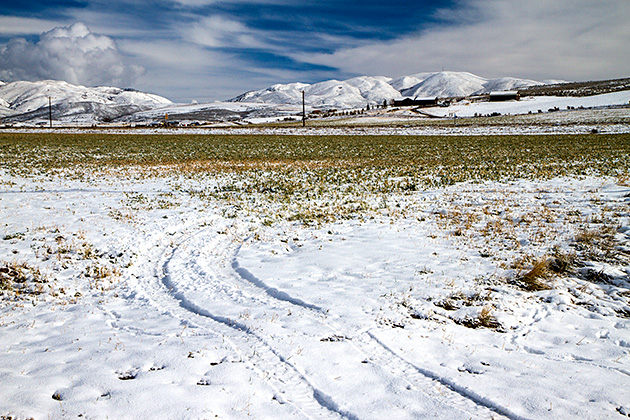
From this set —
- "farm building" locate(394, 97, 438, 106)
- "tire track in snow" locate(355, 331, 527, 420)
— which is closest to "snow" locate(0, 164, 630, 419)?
"tire track in snow" locate(355, 331, 527, 420)

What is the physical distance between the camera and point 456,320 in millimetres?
6840

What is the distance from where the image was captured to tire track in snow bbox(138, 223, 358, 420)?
4629 millimetres

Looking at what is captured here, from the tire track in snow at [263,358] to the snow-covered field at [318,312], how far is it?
0.03 meters

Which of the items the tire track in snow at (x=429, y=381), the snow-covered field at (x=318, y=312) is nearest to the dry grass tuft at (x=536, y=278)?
the snow-covered field at (x=318, y=312)

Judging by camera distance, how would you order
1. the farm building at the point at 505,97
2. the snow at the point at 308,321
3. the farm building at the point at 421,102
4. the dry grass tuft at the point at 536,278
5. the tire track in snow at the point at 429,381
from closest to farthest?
1. the tire track in snow at the point at 429,381
2. the snow at the point at 308,321
3. the dry grass tuft at the point at 536,278
4. the farm building at the point at 505,97
5. the farm building at the point at 421,102

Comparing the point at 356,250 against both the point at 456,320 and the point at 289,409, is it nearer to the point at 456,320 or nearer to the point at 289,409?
the point at 456,320

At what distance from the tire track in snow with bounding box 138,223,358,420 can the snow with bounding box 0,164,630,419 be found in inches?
1.1

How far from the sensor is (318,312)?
23.4 ft

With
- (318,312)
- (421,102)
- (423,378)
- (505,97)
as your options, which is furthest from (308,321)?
(421,102)

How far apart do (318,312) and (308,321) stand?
1.38 ft

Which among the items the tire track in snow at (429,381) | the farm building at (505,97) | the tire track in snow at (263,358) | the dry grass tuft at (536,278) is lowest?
the tire track in snow at (429,381)

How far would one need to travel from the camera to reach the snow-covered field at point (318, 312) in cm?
469

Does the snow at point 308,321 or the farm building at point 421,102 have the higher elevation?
the farm building at point 421,102

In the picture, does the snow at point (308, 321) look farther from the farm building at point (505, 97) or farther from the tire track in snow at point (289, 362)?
the farm building at point (505, 97)
